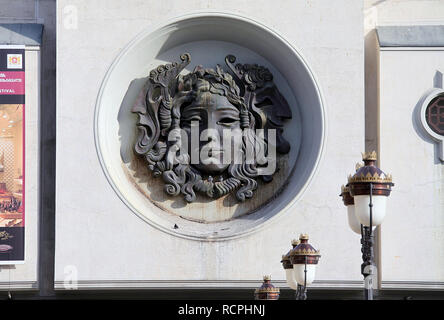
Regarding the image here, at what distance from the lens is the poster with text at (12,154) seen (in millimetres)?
23375

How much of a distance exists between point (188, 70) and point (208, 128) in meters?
1.30

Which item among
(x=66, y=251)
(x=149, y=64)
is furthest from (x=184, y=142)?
(x=66, y=251)

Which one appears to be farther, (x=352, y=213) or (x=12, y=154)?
(x=12, y=154)

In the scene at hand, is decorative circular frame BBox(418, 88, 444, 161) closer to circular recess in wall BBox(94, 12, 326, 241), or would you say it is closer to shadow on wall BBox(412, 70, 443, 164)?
shadow on wall BBox(412, 70, 443, 164)

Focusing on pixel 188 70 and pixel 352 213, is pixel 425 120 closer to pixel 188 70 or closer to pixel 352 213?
pixel 188 70

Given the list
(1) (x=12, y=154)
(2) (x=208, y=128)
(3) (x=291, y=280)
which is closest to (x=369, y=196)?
(3) (x=291, y=280)

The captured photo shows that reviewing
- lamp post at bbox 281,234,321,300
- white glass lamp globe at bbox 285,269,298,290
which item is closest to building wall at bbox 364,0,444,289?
white glass lamp globe at bbox 285,269,298,290

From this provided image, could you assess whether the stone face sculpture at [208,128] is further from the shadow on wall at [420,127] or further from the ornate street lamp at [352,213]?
the ornate street lamp at [352,213]

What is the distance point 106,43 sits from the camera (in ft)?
78.3

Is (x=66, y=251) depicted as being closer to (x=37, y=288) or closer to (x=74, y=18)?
(x=37, y=288)

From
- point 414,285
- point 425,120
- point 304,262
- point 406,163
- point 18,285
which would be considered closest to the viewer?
point 304,262

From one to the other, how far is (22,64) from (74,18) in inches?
50.6

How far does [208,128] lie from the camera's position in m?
24.3

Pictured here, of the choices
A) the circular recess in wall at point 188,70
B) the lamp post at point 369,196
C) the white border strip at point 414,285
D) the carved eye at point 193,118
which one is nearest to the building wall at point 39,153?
the circular recess in wall at point 188,70
